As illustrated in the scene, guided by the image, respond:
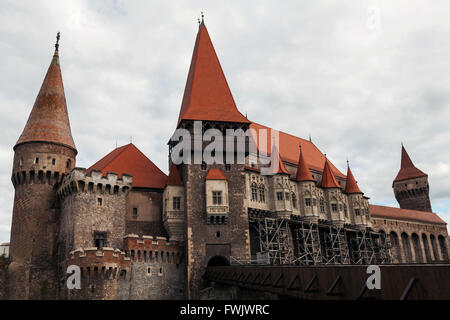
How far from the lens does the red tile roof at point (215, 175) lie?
31391mm

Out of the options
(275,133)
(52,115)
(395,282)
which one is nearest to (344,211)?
(275,133)

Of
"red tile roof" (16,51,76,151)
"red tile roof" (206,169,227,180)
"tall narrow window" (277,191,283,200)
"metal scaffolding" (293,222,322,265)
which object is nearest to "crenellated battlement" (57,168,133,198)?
"red tile roof" (16,51,76,151)

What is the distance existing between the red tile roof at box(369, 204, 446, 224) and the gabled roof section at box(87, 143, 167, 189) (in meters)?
30.6

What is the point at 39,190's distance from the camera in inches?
1216

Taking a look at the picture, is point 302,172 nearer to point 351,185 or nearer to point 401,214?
A: point 351,185

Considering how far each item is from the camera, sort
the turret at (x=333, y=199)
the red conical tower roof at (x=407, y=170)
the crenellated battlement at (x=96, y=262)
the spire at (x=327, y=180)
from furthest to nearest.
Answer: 1. the red conical tower roof at (x=407, y=170)
2. the spire at (x=327, y=180)
3. the turret at (x=333, y=199)
4. the crenellated battlement at (x=96, y=262)

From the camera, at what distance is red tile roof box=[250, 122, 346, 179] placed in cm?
4142

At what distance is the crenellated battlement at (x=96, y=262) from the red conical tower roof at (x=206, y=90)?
504 inches

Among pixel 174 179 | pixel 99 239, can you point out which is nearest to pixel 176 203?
pixel 174 179

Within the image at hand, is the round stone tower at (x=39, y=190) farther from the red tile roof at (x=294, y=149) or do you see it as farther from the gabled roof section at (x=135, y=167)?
the red tile roof at (x=294, y=149)

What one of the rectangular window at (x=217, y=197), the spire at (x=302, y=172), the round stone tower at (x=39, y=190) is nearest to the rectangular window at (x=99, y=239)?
the round stone tower at (x=39, y=190)

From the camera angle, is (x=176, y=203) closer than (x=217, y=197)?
No

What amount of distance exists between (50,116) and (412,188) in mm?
56577
